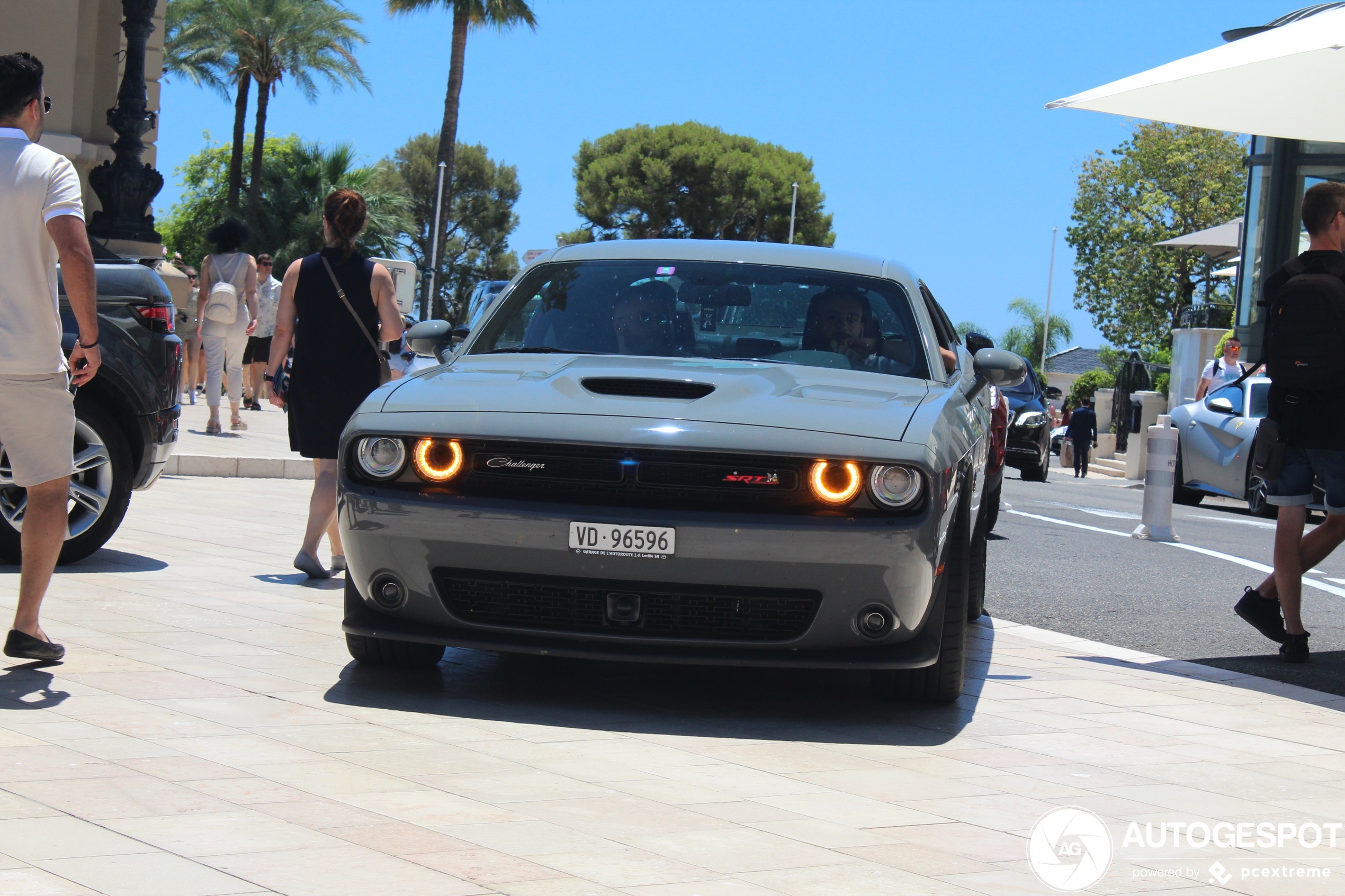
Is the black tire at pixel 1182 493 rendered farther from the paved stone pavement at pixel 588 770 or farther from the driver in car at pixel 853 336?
the driver in car at pixel 853 336

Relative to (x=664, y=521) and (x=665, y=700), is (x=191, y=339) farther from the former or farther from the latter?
(x=664, y=521)

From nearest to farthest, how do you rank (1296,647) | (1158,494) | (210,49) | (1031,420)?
(1296,647), (1158,494), (1031,420), (210,49)

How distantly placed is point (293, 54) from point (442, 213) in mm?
12110

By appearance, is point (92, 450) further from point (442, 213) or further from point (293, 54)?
point (293, 54)

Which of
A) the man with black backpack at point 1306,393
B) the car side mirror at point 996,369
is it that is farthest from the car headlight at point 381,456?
the man with black backpack at point 1306,393

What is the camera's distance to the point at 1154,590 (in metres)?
9.20

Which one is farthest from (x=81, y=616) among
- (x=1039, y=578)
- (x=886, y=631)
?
(x=1039, y=578)

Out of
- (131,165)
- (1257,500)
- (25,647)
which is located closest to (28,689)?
(25,647)

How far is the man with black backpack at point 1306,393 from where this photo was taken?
630cm

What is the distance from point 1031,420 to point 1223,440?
261 inches

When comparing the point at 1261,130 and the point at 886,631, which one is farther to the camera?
the point at 1261,130

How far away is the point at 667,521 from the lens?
4672 mm

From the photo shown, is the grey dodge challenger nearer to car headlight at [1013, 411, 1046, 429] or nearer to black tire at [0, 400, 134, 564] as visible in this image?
black tire at [0, 400, 134, 564]

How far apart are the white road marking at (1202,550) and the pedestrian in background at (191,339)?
376 inches
